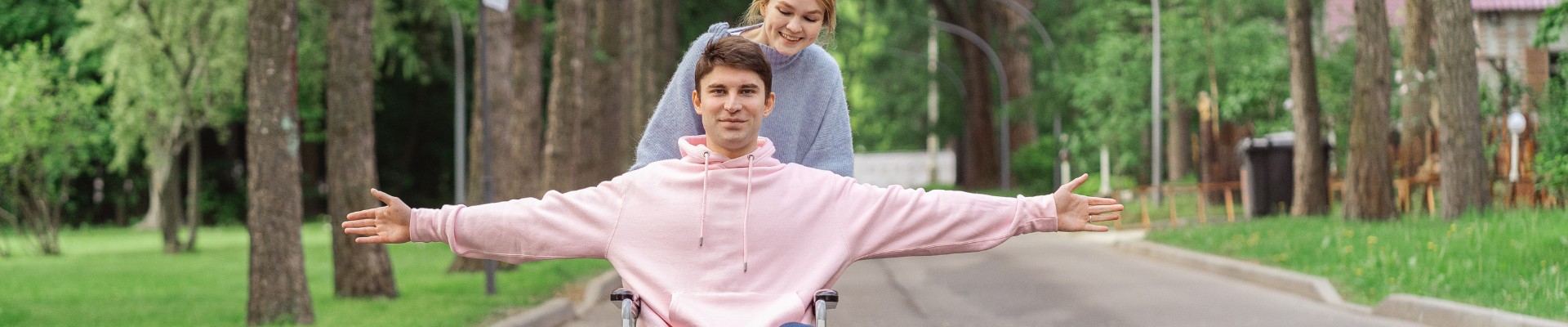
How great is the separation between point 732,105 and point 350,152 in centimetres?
902

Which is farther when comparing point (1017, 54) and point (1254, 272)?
point (1017, 54)

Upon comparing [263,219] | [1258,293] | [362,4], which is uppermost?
[362,4]

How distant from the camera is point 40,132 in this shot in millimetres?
21250

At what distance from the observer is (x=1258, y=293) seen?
12055mm

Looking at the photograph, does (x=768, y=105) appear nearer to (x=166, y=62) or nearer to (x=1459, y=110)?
(x=1459, y=110)

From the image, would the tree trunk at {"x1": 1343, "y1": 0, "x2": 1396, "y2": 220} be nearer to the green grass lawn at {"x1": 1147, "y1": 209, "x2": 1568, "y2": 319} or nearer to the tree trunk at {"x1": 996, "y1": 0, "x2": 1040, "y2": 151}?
the green grass lawn at {"x1": 1147, "y1": 209, "x2": 1568, "y2": 319}

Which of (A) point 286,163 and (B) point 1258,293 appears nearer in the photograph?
(A) point 286,163

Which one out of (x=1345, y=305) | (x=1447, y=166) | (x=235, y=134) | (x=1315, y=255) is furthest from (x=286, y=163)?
(x=235, y=134)

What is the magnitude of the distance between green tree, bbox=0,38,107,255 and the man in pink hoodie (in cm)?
1981

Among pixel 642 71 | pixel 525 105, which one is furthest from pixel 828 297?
pixel 642 71

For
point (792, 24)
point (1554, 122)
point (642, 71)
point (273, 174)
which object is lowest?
point (1554, 122)

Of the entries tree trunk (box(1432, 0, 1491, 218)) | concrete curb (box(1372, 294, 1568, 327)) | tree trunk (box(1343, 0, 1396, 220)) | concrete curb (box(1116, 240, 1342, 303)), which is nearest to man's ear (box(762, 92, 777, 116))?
concrete curb (box(1372, 294, 1568, 327))

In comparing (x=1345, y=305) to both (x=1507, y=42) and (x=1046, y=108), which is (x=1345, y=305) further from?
(x=1507, y=42)

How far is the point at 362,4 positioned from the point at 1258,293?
Result: 307 inches
